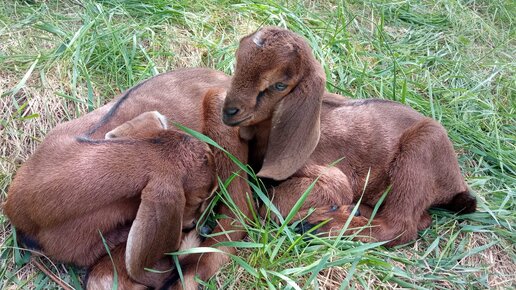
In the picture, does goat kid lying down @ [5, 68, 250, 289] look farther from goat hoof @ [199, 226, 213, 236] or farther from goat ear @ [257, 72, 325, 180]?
goat ear @ [257, 72, 325, 180]

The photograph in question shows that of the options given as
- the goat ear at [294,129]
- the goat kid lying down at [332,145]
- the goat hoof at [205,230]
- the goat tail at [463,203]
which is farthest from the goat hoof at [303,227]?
the goat tail at [463,203]

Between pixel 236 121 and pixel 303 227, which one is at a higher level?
pixel 236 121

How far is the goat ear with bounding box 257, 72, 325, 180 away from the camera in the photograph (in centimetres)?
363

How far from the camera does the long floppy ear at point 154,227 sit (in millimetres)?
3102

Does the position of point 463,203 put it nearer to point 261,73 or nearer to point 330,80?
point 330,80

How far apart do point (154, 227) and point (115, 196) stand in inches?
13.2

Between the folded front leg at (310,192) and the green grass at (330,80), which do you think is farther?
the folded front leg at (310,192)

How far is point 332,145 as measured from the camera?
420 cm

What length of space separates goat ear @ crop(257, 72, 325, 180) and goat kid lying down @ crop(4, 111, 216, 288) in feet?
1.57

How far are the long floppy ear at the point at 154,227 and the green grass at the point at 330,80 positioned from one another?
432 millimetres

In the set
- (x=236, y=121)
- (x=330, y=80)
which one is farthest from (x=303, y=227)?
(x=330, y=80)

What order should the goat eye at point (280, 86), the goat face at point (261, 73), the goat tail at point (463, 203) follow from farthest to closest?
the goat tail at point (463, 203), the goat eye at point (280, 86), the goat face at point (261, 73)

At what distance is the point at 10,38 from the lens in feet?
15.8

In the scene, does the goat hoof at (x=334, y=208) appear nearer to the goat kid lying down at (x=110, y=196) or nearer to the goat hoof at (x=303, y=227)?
the goat hoof at (x=303, y=227)
